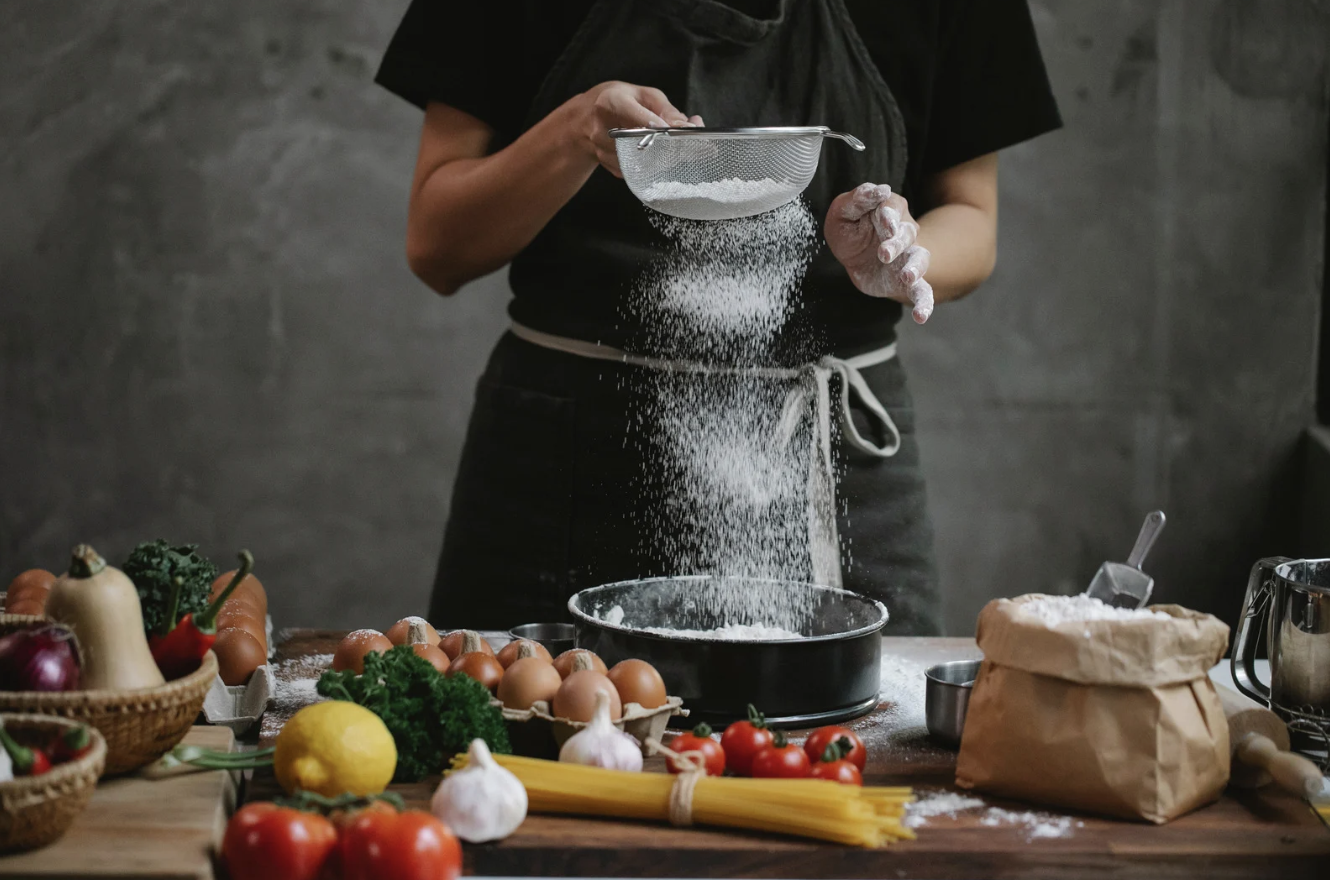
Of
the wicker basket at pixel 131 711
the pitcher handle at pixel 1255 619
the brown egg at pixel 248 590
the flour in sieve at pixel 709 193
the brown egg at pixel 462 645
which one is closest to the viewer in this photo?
the wicker basket at pixel 131 711

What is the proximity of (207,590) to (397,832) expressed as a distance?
440mm

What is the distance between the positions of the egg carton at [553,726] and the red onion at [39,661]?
0.39m

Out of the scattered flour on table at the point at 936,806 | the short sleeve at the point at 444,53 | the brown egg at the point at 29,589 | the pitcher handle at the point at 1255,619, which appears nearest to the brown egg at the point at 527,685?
the scattered flour on table at the point at 936,806

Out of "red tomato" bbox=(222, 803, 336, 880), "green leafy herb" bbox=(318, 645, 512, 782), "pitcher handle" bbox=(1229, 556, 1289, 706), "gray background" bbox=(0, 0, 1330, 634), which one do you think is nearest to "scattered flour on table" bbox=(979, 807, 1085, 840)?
"pitcher handle" bbox=(1229, 556, 1289, 706)

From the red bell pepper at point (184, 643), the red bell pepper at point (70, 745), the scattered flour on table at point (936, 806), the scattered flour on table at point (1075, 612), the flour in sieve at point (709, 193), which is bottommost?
the scattered flour on table at point (936, 806)

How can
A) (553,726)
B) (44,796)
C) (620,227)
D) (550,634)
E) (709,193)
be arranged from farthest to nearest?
(620,227) < (550,634) < (709,193) < (553,726) < (44,796)

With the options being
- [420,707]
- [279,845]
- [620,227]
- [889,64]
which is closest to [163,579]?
[420,707]

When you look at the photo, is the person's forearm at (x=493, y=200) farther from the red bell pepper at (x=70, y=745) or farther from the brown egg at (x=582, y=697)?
the red bell pepper at (x=70, y=745)

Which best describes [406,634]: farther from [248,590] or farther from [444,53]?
[444,53]

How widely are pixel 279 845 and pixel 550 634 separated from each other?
2.60ft

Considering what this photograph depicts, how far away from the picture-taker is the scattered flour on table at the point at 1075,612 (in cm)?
125

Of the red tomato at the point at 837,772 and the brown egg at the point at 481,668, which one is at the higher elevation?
the brown egg at the point at 481,668

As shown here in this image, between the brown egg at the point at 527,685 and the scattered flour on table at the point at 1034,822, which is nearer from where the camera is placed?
the scattered flour on table at the point at 1034,822

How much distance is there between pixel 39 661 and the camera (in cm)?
114
